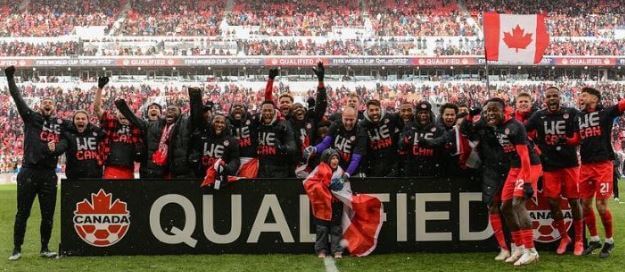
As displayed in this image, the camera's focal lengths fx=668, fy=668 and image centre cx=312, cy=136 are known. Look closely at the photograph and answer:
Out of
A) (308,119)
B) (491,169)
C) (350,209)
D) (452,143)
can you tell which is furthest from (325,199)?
(491,169)

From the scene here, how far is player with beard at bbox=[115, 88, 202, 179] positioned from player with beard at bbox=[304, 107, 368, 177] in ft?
4.81

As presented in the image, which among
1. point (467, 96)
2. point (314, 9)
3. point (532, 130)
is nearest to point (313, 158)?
point (532, 130)

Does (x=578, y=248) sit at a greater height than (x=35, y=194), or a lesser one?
lesser

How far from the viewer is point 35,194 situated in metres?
7.57

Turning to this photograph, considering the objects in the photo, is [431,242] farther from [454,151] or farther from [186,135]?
[186,135]

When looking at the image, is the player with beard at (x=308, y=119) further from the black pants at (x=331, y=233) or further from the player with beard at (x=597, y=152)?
the player with beard at (x=597, y=152)

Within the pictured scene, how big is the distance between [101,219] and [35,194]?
2.55ft

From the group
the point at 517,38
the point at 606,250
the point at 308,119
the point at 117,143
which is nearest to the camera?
the point at 606,250

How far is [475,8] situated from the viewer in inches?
2020

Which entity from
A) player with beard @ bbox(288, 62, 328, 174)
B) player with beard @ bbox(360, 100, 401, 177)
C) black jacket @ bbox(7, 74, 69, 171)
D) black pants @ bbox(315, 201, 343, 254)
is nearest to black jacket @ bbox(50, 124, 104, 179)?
black jacket @ bbox(7, 74, 69, 171)

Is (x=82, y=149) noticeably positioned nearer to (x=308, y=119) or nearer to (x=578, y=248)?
(x=308, y=119)

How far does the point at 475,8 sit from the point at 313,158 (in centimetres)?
4593

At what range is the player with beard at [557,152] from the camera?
743cm

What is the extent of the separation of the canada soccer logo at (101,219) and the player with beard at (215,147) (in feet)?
3.36
